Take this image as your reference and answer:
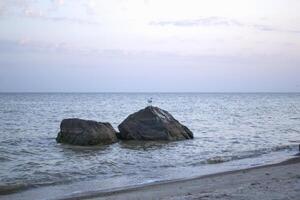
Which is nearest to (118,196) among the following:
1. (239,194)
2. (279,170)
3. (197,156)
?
(239,194)

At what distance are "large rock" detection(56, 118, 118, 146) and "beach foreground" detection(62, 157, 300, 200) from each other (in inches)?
419

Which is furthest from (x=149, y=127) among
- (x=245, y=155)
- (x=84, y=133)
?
(x=245, y=155)

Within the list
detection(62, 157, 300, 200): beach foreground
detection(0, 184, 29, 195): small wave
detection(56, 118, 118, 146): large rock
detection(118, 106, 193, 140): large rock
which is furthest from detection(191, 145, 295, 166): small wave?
detection(0, 184, 29, 195): small wave

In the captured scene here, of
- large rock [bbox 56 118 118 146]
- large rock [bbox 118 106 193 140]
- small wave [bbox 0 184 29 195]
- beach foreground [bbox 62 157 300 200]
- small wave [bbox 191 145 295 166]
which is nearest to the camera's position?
beach foreground [bbox 62 157 300 200]

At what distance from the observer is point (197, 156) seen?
21.7 metres

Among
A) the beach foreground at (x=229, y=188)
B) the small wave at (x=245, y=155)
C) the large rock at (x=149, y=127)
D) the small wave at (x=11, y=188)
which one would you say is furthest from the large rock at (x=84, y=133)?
the beach foreground at (x=229, y=188)

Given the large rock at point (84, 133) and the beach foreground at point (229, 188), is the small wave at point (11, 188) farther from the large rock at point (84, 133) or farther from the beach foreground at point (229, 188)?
the large rock at point (84, 133)

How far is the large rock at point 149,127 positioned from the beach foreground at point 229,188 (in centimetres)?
1098

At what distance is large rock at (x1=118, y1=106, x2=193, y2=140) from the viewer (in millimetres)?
26953

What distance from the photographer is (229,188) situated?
11680mm

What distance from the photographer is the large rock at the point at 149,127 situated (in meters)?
27.0

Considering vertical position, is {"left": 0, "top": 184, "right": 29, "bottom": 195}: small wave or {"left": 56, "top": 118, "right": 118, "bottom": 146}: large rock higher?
{"left": 56, "top": 118, "right": 118, "bottom": 146}: large rock

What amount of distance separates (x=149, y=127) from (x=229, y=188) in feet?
51.7

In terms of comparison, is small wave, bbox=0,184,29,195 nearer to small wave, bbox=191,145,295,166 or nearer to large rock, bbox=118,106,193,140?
small wave, bbox=191,145,295,166
